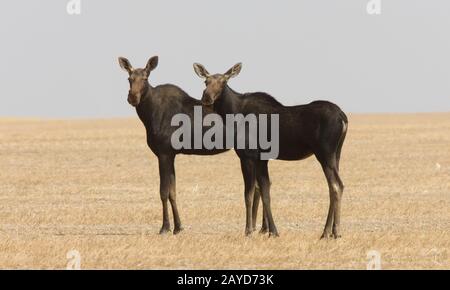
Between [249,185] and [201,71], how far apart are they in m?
2.11

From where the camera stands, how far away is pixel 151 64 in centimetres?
1539

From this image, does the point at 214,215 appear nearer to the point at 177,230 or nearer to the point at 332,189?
the point at 177,230

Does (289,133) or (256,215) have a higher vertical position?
(289,133)

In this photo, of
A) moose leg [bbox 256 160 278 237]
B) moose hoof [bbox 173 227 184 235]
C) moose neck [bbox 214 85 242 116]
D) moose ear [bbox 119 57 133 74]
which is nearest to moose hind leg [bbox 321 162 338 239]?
moose leg [bbox 256 160 278 237]

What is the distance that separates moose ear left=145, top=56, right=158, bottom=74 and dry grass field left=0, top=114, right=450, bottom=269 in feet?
9.67

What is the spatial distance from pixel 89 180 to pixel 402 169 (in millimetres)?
11589

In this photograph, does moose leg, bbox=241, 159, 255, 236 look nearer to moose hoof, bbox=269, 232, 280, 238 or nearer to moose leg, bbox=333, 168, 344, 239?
moose hoof, bbox=269, 232, 280, 238

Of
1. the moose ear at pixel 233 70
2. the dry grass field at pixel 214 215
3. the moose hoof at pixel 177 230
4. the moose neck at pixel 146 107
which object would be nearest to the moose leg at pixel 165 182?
the moose hoof at pixel 177 230

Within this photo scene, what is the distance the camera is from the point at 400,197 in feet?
73.6

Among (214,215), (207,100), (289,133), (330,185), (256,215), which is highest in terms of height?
(207,100)

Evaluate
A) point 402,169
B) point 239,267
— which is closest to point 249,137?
point 239,267

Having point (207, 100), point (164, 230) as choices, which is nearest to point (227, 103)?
point (207, 100)

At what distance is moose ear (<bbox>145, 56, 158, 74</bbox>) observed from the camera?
15320mm
